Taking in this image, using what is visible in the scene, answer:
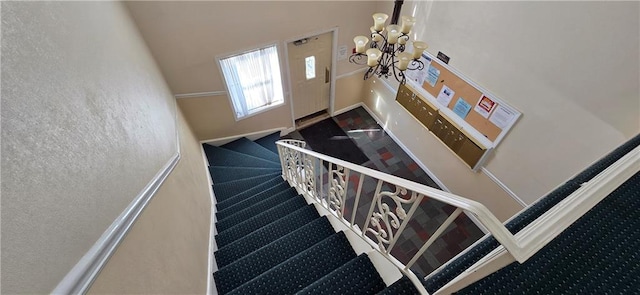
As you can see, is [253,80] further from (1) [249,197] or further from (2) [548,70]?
(2) [548,70]

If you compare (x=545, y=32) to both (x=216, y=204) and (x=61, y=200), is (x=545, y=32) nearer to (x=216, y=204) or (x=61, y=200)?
(x=61, y=200)

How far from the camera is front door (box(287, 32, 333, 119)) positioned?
13.9 feet

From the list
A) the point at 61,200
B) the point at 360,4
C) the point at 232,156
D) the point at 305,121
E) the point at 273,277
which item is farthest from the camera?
the point at 305,121

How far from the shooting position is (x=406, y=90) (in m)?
4.24

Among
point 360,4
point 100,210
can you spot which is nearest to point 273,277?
point 100,210

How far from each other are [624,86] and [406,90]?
2345 mm

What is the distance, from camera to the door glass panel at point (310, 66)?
4.47 m

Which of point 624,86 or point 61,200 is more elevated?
point 61,200

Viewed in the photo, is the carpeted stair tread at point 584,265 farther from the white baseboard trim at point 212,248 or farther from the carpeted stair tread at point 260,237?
the white baseboard trim at point 212,248

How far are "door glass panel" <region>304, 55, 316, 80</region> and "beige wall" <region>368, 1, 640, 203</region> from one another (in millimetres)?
1612

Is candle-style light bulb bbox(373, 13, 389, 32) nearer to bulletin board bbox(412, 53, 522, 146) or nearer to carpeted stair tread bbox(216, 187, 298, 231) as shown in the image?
bulletin board bbox(412, 53, 522, 146)

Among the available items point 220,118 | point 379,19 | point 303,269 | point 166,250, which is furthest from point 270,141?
point 166,250

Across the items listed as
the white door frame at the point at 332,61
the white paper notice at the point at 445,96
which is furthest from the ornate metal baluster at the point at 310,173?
the white paper notice at the point at 445,96

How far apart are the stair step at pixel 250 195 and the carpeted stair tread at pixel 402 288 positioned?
2145 mm
